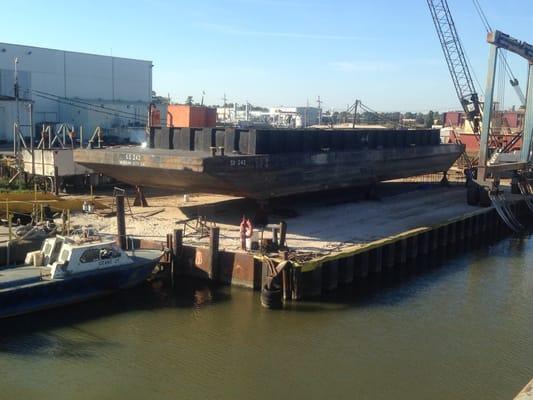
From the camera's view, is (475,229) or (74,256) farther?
(475,229)

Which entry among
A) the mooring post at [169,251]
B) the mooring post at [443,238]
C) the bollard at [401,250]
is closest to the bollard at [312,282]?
the mooring post at [169,251]

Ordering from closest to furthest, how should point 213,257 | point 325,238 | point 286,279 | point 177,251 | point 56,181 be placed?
1. point 286,279
2. point 213,257
3. point 177,251
4. point 325,238
5. point 56,181

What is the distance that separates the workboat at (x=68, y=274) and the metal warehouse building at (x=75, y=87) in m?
38.1

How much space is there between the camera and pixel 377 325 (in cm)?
1733

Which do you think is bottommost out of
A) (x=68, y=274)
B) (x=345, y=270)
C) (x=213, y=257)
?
(x=345, y=270)

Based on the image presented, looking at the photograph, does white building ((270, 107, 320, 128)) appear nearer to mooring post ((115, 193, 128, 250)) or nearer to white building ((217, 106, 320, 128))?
white building ((217, 106, 320, 128))

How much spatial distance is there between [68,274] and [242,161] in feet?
27.6

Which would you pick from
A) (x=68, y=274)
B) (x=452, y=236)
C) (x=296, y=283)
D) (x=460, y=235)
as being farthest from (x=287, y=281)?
(x=460, y=235)

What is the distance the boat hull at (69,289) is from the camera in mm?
16175

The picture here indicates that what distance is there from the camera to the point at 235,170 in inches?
904

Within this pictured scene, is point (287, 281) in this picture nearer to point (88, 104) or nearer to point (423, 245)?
point (423, 245)

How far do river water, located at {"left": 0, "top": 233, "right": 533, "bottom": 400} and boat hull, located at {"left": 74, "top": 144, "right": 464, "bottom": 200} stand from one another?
16.0 ft

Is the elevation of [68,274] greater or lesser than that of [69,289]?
greater

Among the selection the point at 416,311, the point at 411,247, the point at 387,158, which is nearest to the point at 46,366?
the point at 416,311
